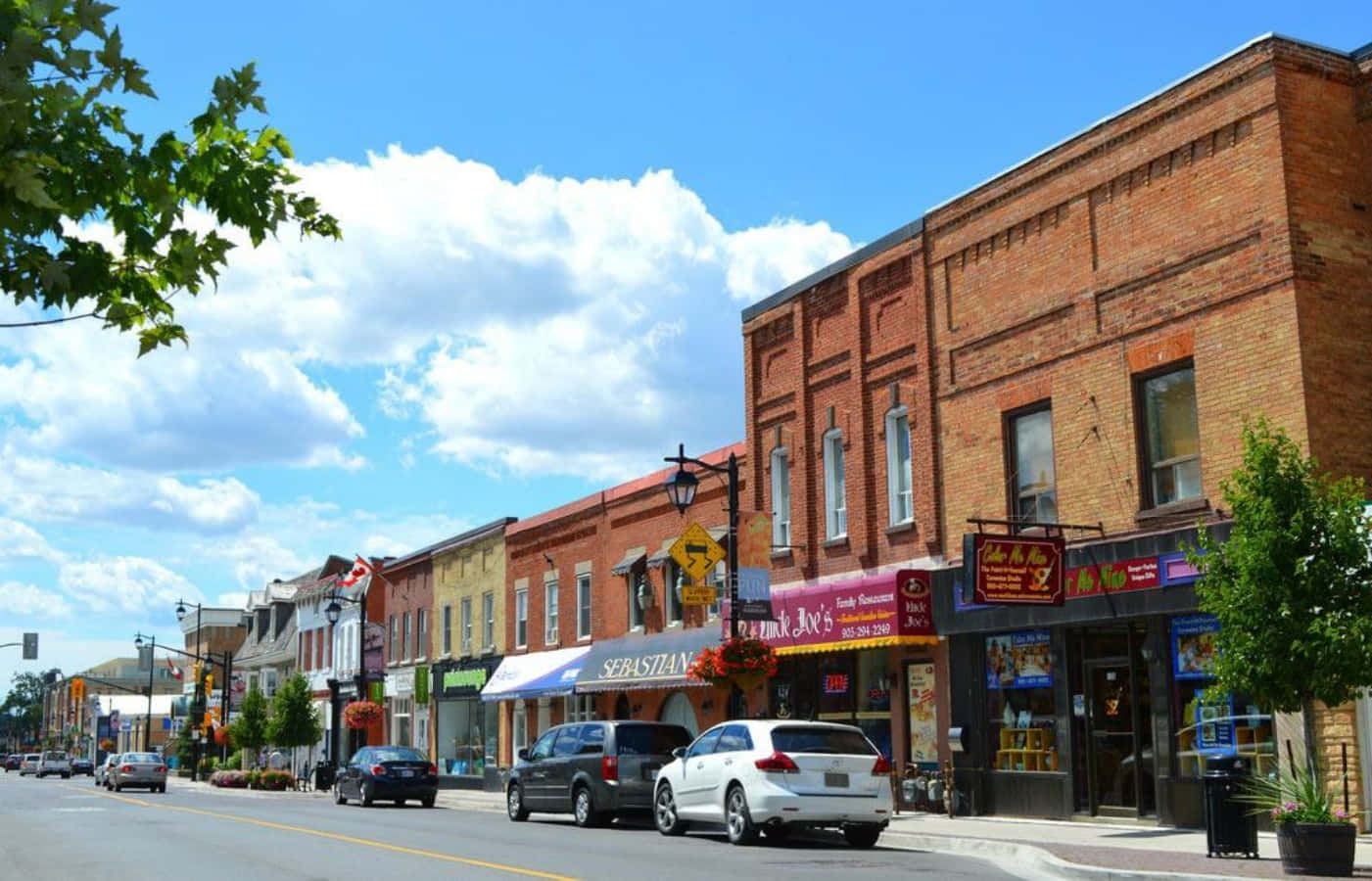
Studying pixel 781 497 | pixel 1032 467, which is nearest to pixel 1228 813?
pixel 1032 467

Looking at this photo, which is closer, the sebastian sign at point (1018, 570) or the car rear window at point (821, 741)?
the car rear window at point (821, 741)

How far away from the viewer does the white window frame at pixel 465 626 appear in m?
45.5

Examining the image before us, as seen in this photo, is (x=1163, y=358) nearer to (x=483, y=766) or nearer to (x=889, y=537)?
(x=889, y=537)

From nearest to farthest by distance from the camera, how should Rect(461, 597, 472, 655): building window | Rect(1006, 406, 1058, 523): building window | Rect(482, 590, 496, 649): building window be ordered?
Rect(1006, 406, 1058, 523): building window, Rect(482, 590, 496, 649): building window, Rect(461, 597, 472, 655): building window

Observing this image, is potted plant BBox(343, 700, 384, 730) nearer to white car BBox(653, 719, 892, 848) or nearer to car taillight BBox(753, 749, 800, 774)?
white car BBox(653, 719, 892, 848)

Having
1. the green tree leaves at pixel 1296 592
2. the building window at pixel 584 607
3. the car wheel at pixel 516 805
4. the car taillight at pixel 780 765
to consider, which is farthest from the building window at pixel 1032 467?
the building window at pixel 584 607

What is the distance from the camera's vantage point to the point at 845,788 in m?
18.0

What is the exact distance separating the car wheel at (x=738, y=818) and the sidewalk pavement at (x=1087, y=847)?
6.69ft

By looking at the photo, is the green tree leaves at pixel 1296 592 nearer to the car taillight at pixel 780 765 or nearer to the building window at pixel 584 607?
the car taillight at pixel 780 765

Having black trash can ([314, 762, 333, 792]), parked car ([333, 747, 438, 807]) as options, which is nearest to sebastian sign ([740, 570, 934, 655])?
parked car ([333, 747, 438, 807])

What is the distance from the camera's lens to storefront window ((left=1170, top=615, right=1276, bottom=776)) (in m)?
18.1

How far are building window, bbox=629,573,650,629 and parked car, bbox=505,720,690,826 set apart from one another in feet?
32.5

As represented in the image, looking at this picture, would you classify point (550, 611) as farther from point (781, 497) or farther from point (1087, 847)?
point (1087, 847)

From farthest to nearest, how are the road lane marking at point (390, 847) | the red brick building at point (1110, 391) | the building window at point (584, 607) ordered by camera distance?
the building window at point (584, 607)
the red brick building at point (1110, 391)
the road lane marking at point (390, 847)
